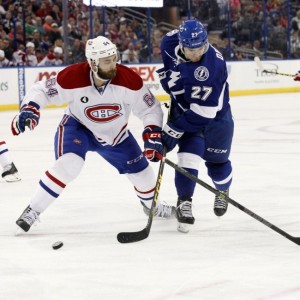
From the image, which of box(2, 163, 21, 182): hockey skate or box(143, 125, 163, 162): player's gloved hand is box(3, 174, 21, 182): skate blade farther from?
box(143, 125, 163, 162): player's gloved hand

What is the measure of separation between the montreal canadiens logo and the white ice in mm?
514

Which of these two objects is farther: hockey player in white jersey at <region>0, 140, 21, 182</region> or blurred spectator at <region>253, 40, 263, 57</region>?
blurred spectator at <region>253, 40, 263, 57</region>

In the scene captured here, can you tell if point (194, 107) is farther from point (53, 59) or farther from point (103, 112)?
point (53, 59)

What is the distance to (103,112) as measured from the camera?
3.66 metres

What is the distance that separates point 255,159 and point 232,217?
7.06ft

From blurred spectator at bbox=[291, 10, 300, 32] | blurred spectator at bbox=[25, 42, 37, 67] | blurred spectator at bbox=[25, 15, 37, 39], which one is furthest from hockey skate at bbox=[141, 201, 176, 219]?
blurred spectator at bbox=[291, 10, 300, 32]

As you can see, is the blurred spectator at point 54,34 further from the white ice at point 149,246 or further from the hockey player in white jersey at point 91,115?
the hockey player in white jersey at point 91,115

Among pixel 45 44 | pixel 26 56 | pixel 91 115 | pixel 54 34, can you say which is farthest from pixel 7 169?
pixel 54 34

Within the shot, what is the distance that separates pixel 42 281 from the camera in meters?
2.84

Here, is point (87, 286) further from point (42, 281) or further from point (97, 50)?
point (97, 50)

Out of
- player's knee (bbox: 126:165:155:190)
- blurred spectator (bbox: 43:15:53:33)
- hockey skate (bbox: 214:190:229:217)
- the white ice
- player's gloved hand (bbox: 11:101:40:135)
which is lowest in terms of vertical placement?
the white ice

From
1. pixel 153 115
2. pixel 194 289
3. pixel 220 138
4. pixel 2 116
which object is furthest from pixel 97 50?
pixel 2 116

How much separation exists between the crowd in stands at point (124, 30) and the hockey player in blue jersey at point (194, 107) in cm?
749

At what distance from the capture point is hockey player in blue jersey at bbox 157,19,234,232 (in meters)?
3.58
